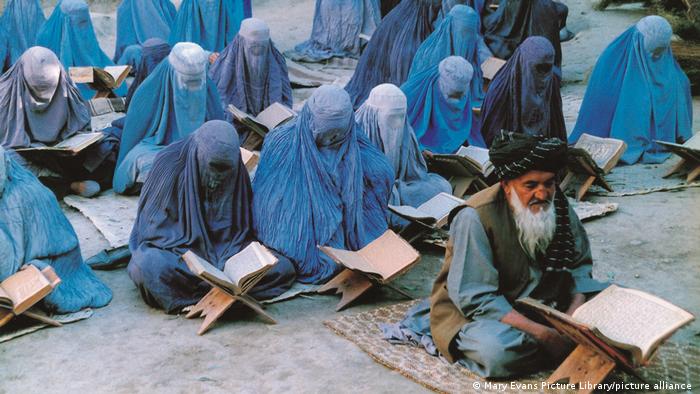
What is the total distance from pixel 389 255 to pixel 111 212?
8.20ft

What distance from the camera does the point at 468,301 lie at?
15.1 ft

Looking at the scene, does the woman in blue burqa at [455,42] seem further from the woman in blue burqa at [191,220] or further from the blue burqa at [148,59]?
the woman in blue burqa at [191,220]

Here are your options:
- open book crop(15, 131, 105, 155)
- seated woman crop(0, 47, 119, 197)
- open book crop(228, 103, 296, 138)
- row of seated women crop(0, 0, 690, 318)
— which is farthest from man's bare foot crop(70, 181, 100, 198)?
open book crop(228, 103, 296, 138)

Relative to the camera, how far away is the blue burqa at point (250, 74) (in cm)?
916

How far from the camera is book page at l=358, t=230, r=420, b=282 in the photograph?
5637 mm

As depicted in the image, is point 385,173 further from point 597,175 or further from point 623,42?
point 623,42

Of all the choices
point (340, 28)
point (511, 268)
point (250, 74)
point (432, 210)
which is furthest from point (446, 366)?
point (340, 28)

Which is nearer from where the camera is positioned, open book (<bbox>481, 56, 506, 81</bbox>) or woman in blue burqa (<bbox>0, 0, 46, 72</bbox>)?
open book (<bbox>481, 56, 506, 81</bbox>)

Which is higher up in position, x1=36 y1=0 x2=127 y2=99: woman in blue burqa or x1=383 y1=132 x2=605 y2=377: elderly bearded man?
x1=383 y1=132 x2=605 y2=377: elderly bearded man

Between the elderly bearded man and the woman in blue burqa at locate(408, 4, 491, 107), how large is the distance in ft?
16.2

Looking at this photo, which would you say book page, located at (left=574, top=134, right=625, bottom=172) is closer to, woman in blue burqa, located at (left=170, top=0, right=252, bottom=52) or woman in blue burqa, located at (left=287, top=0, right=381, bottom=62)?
woman in blue burqa, located at (left=287, top=0, right=381, bottom=62)

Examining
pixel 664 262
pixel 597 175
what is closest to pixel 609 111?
pixel 597 175

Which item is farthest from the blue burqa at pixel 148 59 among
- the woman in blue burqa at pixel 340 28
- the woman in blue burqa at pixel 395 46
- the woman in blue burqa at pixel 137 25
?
the woman in blue burqa at pixel 340 28

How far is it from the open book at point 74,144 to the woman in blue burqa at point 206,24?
411 cm
